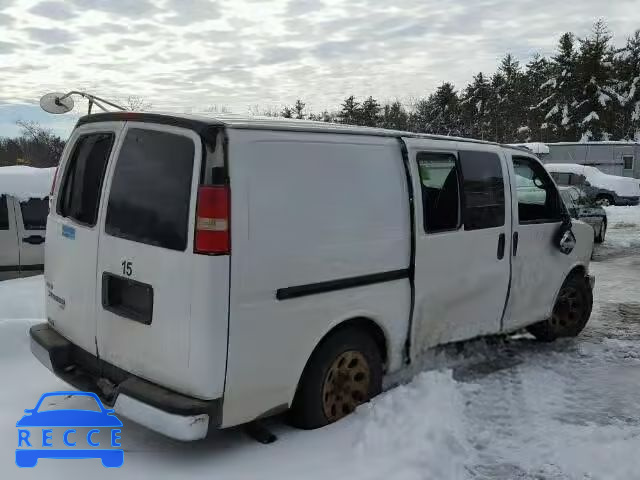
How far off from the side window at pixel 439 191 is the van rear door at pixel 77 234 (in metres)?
2.10

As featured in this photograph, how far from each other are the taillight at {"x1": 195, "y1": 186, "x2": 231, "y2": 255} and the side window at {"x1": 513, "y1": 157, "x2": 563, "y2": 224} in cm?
314

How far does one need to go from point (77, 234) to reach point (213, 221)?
120 cm

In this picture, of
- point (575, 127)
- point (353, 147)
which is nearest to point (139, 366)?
point (353, 147)

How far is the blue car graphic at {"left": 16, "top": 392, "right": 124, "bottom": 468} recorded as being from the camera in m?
3.38

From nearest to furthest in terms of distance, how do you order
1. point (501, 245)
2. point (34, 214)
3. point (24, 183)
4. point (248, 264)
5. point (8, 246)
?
point (248, 264)
point (501, 245)
point (8, 246)
point (34, 214)
point (24, 183)

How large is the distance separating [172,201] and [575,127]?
168 ft

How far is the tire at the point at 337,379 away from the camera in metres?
3.73

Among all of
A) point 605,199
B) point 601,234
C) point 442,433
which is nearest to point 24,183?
point 442,433

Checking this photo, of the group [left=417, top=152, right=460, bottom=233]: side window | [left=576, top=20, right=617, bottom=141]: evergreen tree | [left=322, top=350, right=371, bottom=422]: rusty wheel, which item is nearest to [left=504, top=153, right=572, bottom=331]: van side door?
→ [left=417, top=152, right=460, bottom=233]: side window

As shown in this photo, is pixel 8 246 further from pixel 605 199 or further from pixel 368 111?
pixel 368 111

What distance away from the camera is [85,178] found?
399cm

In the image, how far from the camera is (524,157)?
5.65 m

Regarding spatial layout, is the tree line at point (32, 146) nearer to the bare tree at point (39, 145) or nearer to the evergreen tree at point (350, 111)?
the bare tree at point (39, 145)

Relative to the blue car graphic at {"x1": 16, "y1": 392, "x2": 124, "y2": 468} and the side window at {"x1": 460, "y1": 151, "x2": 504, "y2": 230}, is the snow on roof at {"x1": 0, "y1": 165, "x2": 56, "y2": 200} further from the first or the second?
the side window at {"x1": 460, "y1": 151, "x2": 504, "y2": 230}
